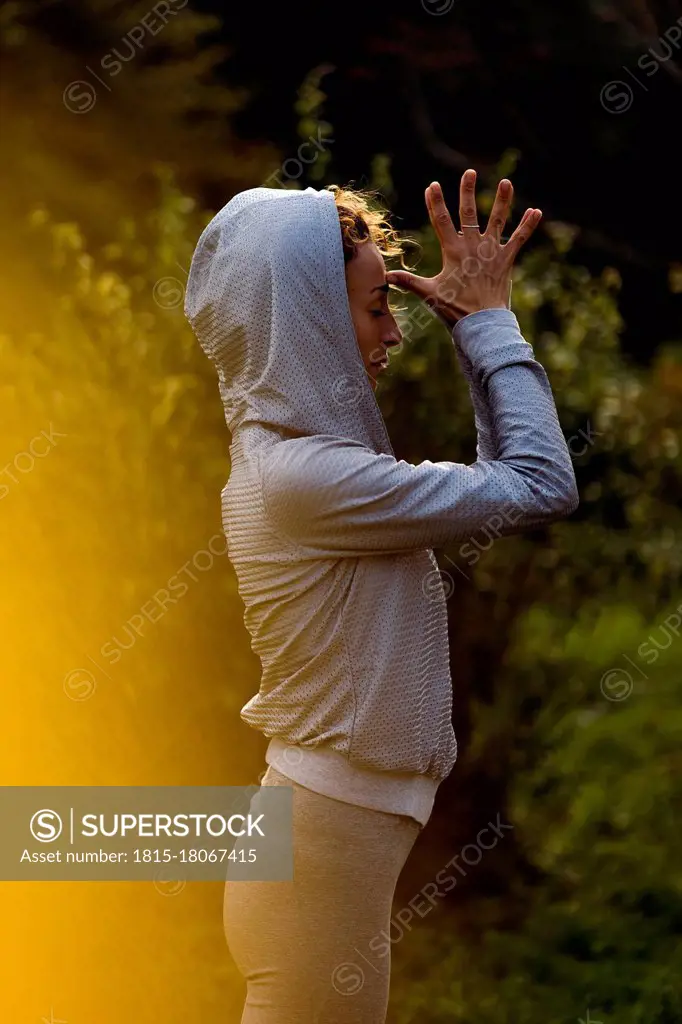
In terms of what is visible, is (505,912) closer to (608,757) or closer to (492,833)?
(492,833)

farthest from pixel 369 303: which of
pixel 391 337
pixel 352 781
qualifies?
pixel 352 781

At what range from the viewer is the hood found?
6.31 ft

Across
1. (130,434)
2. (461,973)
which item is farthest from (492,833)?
(130,434)

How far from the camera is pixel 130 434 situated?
353 cm

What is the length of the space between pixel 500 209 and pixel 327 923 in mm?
1034

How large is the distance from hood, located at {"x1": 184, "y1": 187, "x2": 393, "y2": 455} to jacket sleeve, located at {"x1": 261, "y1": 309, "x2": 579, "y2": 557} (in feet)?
0.21

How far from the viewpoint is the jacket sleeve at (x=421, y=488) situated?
6.11 feet

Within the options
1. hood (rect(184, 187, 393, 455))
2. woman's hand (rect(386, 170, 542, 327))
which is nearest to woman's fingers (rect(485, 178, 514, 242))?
woman's hand (rect(386, 170, 542, 327))

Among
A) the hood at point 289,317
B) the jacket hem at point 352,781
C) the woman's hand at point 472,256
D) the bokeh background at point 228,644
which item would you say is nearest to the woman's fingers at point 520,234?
the woman's hand at point 472,256

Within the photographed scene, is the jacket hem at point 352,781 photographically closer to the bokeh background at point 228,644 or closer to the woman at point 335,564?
the woman at point 335,564

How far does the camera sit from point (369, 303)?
2.03m

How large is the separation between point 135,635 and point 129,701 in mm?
162

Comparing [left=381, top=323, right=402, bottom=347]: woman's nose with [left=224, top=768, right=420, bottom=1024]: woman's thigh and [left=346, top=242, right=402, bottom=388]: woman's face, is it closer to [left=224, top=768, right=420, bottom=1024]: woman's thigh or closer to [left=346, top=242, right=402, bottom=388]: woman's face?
[left=346, top=242, right=402, bottom=388]: woman's face

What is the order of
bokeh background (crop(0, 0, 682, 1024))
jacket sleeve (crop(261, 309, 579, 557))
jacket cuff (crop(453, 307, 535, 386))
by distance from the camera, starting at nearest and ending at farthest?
jacket sleeve (crop(261, 309, 579, 557)) → jacket cuff (crop(453, 307, 535, 386)) → bokeh background (crop(0, 0, 682, 1024))
